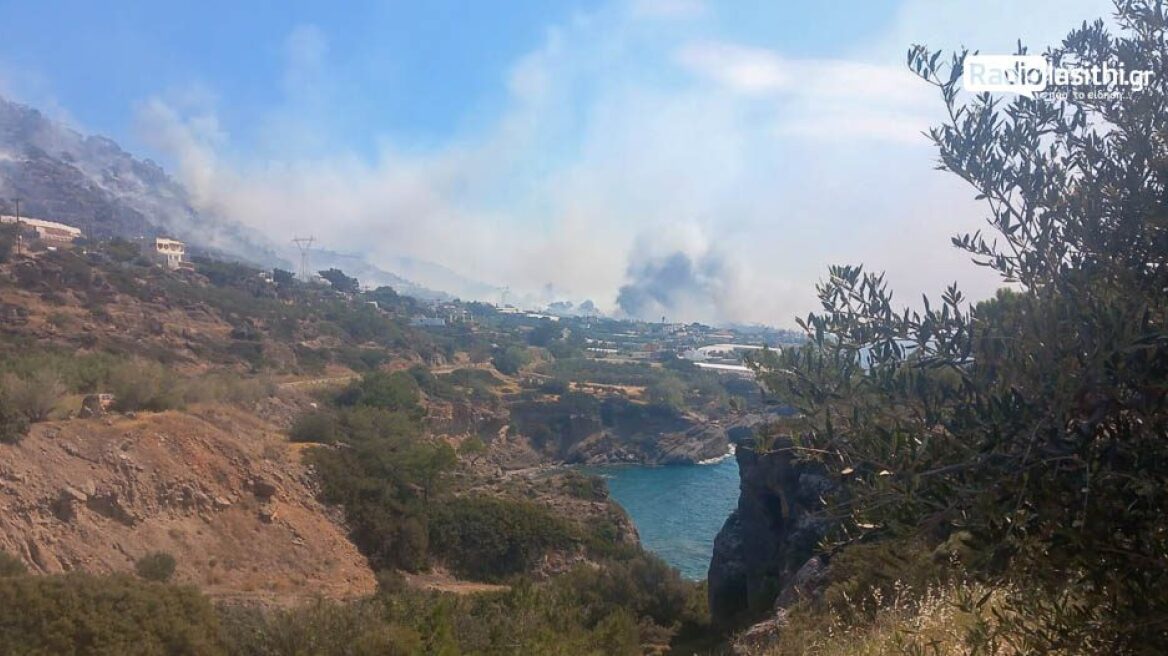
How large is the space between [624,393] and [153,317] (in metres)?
30.4

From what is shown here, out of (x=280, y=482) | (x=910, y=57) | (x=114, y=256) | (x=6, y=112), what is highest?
(x=6, y=112)

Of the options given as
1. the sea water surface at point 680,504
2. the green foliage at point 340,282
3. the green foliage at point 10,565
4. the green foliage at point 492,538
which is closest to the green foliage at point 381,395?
the green foliage at point 492,538

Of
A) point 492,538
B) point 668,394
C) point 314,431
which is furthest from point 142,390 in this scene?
point 668,394

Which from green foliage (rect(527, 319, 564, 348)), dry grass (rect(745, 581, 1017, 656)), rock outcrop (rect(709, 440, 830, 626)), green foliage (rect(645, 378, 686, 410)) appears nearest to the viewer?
dry grass (rect(745, 581, 1017, 656))

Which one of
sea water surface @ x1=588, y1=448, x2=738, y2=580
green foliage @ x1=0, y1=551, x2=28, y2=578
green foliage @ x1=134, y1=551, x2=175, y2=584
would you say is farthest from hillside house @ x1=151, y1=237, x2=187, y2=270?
green foliage @ x1=0, y1=551, x2=28, y2=578

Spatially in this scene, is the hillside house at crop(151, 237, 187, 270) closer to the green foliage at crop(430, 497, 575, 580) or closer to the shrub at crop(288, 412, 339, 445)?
the shrub at crop(288, 412, 339, 445)

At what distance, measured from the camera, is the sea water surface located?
28.6 metres

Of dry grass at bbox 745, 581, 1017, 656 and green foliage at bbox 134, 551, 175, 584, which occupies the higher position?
dry grass at bbox 745, 581, 1017, 656

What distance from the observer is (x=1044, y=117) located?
2855 mm

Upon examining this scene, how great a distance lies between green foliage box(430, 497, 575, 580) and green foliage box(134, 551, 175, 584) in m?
7.97

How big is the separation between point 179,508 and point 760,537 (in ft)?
45.5

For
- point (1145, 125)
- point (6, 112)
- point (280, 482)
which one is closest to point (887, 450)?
point (1145, 125)

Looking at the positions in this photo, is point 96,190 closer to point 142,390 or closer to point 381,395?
point 381,395

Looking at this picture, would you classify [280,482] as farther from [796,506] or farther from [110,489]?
[796,506]
